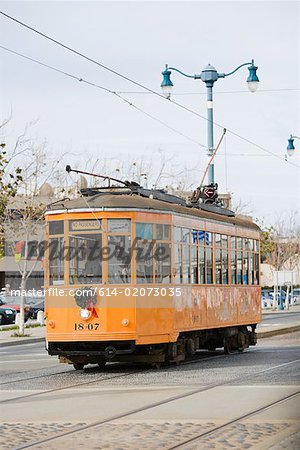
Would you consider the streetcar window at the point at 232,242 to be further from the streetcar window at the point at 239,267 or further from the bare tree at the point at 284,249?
the bare tree at the point at 284,249

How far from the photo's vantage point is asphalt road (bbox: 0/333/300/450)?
10.7 m

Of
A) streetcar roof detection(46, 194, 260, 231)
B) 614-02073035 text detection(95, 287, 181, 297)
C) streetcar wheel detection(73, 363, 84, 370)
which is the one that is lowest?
streetcar wheel detection(73, 363, 84, 370)

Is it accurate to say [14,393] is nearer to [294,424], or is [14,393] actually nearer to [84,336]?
[84,336]

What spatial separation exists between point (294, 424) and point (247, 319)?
12.9 m

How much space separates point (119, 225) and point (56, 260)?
1352 mm

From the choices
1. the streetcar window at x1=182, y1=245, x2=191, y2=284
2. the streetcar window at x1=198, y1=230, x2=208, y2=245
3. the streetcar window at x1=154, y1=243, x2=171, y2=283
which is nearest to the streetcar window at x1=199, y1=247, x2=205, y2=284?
the streetcar window at x1=198, y1=230, x2=208, y2=245

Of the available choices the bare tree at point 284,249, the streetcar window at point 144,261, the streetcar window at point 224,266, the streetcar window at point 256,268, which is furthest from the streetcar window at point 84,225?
the bare tree at point 284,249

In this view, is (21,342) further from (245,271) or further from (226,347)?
(245,271)

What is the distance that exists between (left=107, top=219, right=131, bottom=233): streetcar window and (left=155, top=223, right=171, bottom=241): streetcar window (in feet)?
2.36

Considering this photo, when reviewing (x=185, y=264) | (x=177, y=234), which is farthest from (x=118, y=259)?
(x=185, y=264)

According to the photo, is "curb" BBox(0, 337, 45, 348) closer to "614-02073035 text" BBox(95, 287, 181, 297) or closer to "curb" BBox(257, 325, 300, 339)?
"curb" BBox(257, 325, 300, 339)

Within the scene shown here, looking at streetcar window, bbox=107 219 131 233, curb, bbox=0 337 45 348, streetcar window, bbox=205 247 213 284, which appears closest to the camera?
streetcar window, bbox=107 219 131 233

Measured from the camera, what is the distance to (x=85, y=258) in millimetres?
18828

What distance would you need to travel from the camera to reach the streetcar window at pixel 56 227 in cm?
1908
